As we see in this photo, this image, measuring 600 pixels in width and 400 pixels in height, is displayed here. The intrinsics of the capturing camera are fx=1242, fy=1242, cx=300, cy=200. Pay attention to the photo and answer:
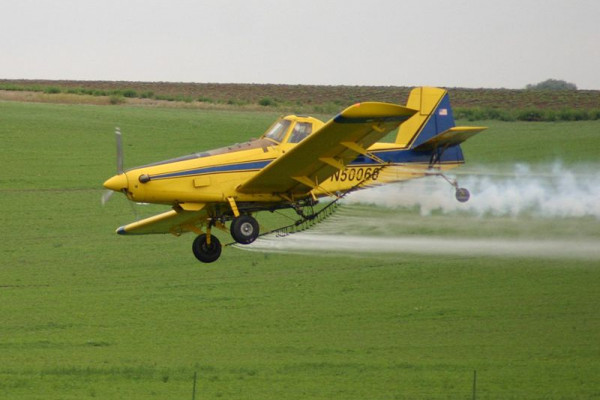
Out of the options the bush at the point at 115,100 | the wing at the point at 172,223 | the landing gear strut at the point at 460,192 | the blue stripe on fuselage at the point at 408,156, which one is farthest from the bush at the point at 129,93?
the blue stripe on fuselage at the point at 408,156

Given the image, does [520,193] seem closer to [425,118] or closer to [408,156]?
[425,118]

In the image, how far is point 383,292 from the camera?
171 ft

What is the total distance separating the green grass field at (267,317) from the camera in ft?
128

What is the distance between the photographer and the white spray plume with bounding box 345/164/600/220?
35.7m

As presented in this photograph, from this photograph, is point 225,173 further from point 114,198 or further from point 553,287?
point 114,198

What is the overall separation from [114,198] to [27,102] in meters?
29.1

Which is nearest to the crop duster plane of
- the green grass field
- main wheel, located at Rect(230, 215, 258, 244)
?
main wheel, located at Rect(230, 215, 258, 244)

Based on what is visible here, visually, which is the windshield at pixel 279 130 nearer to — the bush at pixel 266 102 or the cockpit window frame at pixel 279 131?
the cockpit window frame at pixel 279 131

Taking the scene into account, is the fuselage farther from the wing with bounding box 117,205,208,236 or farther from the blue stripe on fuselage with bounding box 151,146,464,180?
the wing with bounding box 117,205,208,236

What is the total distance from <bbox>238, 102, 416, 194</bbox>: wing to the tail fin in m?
3.98

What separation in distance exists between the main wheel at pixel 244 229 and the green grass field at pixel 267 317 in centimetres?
922

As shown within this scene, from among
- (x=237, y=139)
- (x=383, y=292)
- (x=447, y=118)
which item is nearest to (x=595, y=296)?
(x=383, y=292)

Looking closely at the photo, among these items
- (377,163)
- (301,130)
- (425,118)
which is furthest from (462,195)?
(301,130)

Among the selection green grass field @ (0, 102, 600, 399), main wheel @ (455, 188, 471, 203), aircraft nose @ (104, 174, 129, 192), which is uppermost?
→ aircraft nose @ (104, 174, 129, 192)
